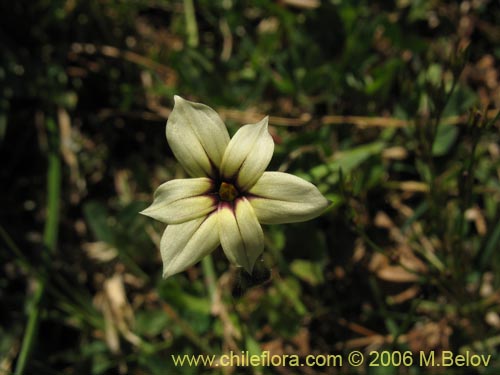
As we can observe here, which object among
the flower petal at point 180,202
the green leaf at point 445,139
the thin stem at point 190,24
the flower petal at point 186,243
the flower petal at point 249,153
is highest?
the thin stem at point 190,24

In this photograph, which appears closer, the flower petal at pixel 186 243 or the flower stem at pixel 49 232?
the flower petal at pixel 186 243

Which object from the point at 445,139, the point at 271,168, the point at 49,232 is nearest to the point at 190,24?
the point at 271,168

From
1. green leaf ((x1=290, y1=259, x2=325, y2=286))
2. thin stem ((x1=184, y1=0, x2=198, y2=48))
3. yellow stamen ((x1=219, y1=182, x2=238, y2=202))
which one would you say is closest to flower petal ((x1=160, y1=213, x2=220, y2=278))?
yellow stamen ((x1=219, y1=182, x2=238, y2=202))

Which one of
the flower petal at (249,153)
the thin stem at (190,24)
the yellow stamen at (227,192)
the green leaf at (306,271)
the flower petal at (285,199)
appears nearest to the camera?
the flower petal at (285,199)

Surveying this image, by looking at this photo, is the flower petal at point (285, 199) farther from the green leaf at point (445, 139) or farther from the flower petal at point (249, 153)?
the green leaf at point (445, 139)

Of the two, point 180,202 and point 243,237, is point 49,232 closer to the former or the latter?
point 180,202

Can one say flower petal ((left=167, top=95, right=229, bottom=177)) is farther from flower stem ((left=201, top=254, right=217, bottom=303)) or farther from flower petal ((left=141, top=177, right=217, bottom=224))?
flower stem ((left=201, top=254, right=217, bottom=303))

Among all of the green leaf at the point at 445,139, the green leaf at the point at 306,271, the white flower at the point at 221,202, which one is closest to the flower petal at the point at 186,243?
the white flower at the point at 221,202
